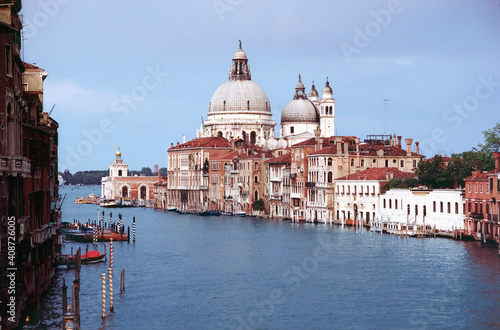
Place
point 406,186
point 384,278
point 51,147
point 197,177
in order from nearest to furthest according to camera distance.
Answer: point 51,147, point 384,278, point 406,186, point 197,177

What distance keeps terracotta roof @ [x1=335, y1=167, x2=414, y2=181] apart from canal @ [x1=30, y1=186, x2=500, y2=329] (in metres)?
10.2

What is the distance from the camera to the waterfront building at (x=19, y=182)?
2231 cm

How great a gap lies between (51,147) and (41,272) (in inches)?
213

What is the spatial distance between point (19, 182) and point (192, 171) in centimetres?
8603

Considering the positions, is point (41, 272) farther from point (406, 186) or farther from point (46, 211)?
point (406, 186)

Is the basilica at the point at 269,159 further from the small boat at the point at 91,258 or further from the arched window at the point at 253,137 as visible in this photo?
the small boat at the point at 91,258

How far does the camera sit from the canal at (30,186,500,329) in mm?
30094

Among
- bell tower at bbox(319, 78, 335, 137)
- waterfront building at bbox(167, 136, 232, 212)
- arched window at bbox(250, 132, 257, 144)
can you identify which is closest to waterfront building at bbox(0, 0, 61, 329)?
waterfront building at bbox(167, 136, 232, 212)

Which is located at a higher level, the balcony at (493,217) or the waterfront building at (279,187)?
the waterfront building at (279,187)

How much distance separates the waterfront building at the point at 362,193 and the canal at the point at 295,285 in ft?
31.5

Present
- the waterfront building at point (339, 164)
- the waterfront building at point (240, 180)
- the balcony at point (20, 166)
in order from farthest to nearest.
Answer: the waterfront building at point (240, 180), the waterfront building at point (339, 164), the balcony at point (20, 166)

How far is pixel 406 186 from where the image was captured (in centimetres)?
6425

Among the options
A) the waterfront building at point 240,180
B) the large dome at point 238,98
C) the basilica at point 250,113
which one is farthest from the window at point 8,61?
the large dome at point 238,98

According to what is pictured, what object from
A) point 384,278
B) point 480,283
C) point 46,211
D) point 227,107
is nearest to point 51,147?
point 46,211
